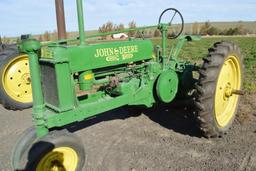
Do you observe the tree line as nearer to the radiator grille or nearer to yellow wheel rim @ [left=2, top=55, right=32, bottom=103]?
yellow wheel rim @ [left=2, top=55, right=32, bottom=103]

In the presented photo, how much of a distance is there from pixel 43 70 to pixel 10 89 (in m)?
2.41

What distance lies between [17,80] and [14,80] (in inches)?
2.1

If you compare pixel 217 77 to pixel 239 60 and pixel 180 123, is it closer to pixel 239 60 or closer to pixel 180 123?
pixel 239 60

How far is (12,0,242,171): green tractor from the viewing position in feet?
10.2

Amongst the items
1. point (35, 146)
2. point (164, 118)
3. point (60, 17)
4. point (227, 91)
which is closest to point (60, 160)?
point (35, 146)

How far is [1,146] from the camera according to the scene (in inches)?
171

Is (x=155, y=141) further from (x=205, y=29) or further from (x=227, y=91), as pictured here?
(x=205, y=29)

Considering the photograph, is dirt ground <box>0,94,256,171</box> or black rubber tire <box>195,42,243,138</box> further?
black rubber tire <box>195,42,243,138</box>

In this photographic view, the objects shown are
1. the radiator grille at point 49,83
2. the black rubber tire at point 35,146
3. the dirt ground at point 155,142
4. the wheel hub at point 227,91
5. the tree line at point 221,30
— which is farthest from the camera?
the tree line at point 221,30

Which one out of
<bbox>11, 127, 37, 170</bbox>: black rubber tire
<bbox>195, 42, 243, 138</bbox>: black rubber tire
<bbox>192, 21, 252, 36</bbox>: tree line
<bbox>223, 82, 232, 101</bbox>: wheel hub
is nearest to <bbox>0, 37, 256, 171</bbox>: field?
<bbox>195, 42, 243, 138</bbox>: black rubber tire

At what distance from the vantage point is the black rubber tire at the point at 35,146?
293 cm

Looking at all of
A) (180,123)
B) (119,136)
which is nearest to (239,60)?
(180,123)

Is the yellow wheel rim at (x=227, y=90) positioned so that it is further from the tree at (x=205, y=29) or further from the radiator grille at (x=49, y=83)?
the tree at (x=205, y=29)

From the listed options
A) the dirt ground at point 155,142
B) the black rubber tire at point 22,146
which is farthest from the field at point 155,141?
the black rubber tire at point 22,146
